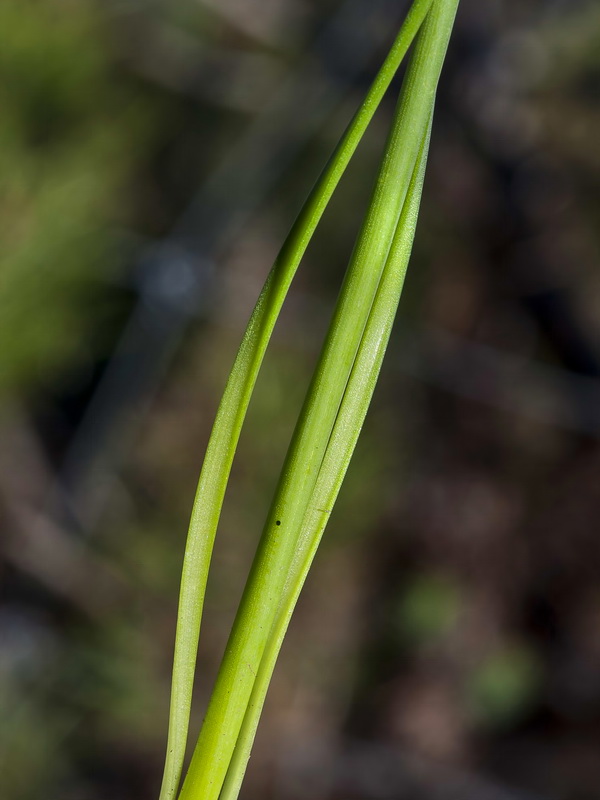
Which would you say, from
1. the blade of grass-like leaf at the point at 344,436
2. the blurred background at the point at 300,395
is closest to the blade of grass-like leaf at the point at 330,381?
the blade of grass-like leaf at the point at 344,436

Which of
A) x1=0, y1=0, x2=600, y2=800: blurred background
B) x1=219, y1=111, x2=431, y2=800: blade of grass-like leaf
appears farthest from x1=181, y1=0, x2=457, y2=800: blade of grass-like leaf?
x1=0, y1=0, x2=600, y2=800: blurred background

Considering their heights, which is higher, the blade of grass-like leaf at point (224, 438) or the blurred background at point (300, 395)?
the blurred background at point (300, 395)

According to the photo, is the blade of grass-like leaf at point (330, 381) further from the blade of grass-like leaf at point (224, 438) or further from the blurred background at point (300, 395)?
the blurred background at point (300, 395)

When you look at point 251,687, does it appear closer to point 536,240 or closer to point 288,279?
point 288,279

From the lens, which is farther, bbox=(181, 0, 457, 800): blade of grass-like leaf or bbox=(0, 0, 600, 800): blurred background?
bbox=(0, 0, 600, 800): blurred background

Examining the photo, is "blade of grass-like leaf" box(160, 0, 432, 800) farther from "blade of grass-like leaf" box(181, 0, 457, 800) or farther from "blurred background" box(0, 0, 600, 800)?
"blurred background" box(0, 0, 600, 800)

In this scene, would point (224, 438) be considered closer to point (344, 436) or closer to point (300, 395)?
point (344, 436)

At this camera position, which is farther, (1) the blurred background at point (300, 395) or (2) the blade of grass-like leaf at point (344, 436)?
(1) the blurred background at point (300, 395)

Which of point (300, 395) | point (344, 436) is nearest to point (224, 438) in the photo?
point (344, 436)
